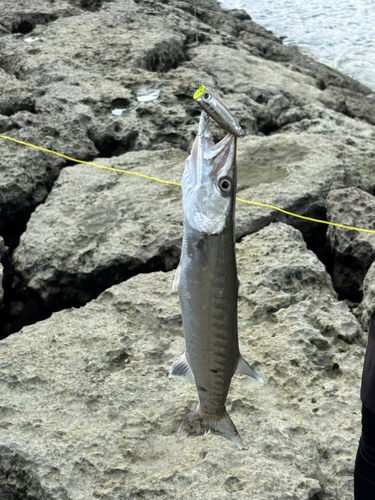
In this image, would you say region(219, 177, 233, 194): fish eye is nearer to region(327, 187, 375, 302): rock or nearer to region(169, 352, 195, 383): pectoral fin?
region(169, 352, 195, 383): pectoral fin

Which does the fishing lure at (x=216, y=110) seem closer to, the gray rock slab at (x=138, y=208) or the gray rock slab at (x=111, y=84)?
the gray rock slab at (x=138, y=208)

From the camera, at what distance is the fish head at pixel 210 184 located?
5.14ft

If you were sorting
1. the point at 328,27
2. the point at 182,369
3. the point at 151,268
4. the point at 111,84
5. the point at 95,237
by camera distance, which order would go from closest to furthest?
the point at 182,369, the point at 151,268, the point at 95,237, the point at 111,84, the point at 328,27

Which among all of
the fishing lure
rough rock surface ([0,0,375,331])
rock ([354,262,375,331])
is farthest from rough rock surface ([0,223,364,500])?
the fishing lure

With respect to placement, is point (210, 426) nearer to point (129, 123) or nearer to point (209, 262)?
point (209, 262)

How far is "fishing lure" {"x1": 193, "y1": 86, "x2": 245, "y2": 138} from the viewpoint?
57.8 inches

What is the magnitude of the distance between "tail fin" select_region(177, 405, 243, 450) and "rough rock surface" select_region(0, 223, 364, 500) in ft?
1.34

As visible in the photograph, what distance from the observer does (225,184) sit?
1569 mm

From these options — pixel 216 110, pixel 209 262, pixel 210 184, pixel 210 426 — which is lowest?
pixel 210 426

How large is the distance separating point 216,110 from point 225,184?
21 cm

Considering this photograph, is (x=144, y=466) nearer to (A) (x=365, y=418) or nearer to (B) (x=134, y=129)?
(A) (x=365, y=418)

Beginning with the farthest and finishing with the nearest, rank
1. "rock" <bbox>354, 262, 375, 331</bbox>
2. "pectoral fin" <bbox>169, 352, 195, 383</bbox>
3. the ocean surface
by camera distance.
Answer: the ocean surface, "rock" <bbox>354, 262, 375, 331</bbox>, "pectoral fin" <bbox>169, 352, 195, 383</bbox>

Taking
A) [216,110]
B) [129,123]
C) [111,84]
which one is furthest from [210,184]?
[111,84]

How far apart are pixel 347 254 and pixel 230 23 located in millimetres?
6445
